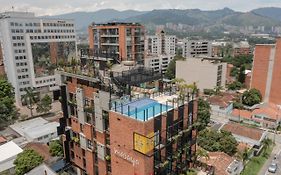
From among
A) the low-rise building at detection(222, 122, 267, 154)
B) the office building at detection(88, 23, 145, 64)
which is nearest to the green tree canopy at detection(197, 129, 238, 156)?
the low-rise building at detection(222, 122, 267, 154)

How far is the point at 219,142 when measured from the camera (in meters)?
41.1

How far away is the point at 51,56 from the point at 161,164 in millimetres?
62584

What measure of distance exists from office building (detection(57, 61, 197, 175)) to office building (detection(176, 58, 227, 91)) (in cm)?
5619

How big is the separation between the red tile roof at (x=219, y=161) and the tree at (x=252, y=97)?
36.0 meters

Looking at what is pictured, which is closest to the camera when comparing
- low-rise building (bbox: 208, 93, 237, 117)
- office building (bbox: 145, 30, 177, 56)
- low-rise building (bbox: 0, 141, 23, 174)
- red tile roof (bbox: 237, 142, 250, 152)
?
low-rise building (bbox: 0, 141, 23, 174)

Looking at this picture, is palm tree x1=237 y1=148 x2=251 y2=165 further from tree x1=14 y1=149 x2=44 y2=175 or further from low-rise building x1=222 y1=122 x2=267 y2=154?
tree x1=14 y1=149 x2=44 y2=175

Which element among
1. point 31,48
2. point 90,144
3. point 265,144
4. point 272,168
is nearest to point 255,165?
point 272,168

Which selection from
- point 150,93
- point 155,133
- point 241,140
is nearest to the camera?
point 155,133

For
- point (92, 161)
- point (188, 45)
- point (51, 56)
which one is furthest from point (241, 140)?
point (188, 45)

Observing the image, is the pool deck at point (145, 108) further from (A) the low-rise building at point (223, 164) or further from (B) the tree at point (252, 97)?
(B) the tree at point (252, 97)

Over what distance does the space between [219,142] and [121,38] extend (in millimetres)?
42029

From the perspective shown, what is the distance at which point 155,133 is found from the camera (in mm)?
20312

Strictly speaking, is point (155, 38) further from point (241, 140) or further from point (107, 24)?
point (241, 140)

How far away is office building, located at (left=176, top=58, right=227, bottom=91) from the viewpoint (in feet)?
263
